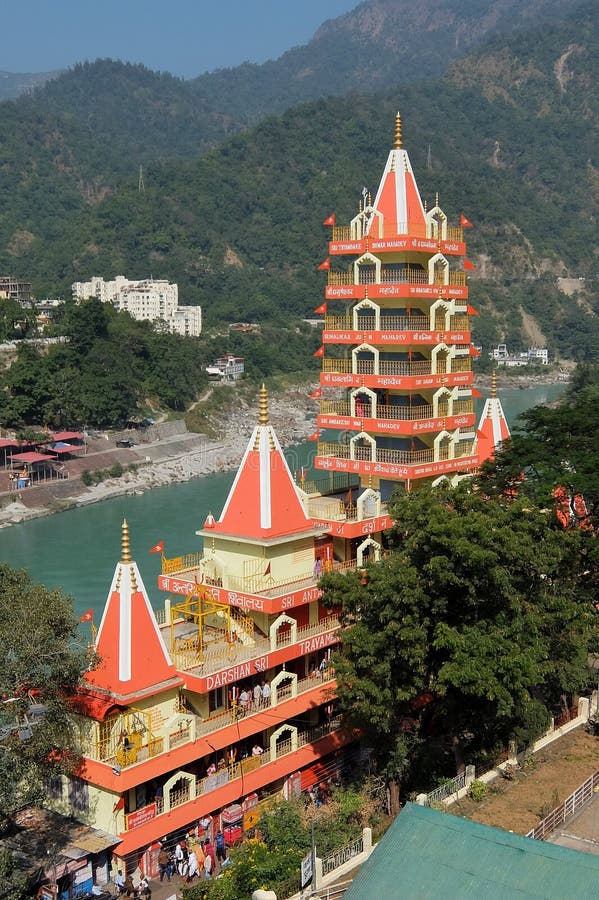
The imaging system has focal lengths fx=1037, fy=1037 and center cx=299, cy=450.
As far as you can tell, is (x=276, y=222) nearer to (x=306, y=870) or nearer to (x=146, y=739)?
(x=146, y=739)

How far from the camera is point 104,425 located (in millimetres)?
59031

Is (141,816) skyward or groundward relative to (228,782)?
skyward

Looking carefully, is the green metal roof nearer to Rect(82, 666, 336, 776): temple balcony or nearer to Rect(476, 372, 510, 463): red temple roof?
Rect(82, 666, 336, 776): temple balcony

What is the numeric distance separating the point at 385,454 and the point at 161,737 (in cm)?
767

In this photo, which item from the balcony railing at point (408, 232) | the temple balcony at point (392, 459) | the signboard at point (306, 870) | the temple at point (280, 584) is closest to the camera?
the signboard at point (306, 870)

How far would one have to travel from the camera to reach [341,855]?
39.1ft

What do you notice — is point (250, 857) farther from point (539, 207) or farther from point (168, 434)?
point (539, 207)

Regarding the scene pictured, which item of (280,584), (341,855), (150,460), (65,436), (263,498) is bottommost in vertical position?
(150,460)

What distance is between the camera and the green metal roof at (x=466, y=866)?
30.9ft

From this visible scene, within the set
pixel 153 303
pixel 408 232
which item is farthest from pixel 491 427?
pixel 153 303

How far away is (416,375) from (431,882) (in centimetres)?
1138

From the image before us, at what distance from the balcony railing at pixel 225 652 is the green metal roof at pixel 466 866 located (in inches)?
216

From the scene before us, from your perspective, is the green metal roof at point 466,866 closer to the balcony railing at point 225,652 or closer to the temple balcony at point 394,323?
the balcony railing at point 225,652

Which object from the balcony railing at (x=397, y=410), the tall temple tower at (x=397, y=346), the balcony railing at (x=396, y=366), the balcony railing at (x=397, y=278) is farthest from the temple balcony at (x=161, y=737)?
the balcony railing at (x=397, y=278)
